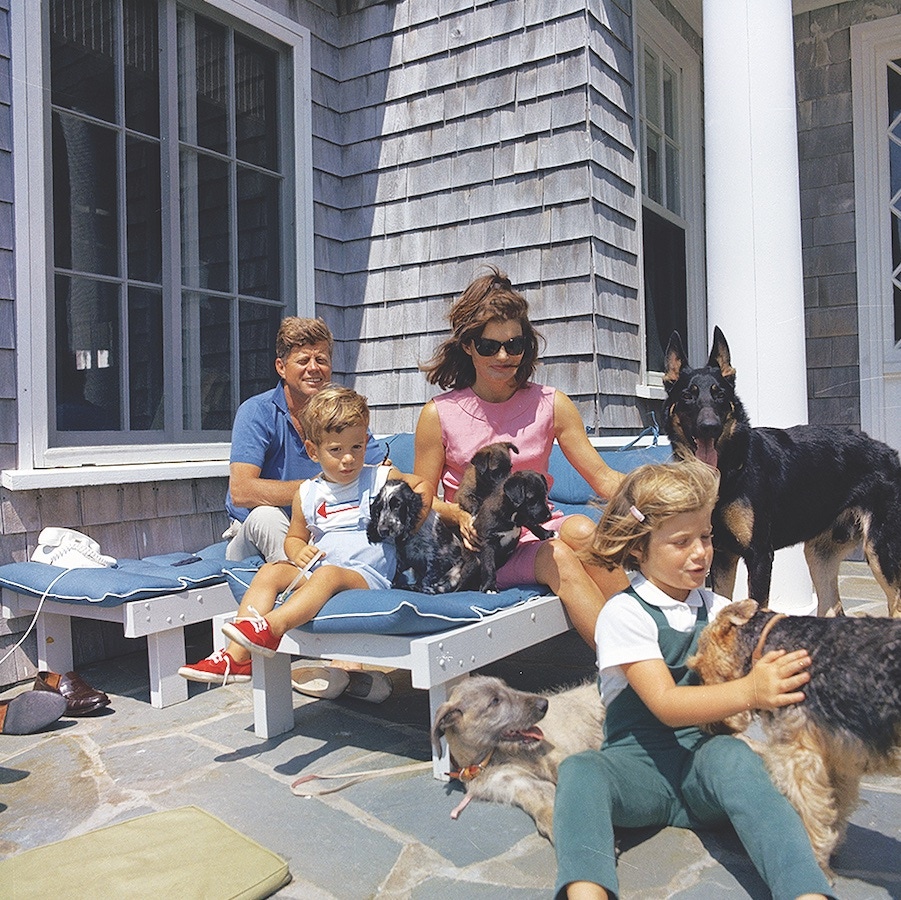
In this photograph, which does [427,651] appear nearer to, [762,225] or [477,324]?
[477,324]

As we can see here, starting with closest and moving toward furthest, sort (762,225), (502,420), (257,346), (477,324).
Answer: (477,324) < (502,420) < (762,225) < (257,346)

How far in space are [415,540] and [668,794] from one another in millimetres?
1321

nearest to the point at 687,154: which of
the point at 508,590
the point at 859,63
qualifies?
the point at 859,63

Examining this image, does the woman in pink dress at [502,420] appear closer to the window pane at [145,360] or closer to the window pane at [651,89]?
the window pane at [145,360]

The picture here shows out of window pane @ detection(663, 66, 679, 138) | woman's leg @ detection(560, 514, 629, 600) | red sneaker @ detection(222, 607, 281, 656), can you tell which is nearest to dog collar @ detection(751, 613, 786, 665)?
woman's leg @ detection(560, 514, 629, 600)

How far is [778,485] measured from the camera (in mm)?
3469

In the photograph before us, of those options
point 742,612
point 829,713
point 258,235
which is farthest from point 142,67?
point 829,713

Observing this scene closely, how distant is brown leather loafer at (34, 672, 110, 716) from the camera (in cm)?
346

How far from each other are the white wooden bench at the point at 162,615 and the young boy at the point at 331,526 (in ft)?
1.27

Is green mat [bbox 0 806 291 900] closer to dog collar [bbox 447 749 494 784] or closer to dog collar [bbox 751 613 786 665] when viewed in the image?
dog collar [bbox 447 749 494 784]

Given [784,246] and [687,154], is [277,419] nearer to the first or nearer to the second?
[784,246]

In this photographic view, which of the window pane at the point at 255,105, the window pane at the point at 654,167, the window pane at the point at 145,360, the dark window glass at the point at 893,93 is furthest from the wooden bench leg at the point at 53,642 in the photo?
the dark window glass at the point at 893,93

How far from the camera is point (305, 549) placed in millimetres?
3150

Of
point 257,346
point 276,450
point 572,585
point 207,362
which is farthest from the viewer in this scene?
point 257,346
